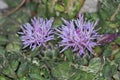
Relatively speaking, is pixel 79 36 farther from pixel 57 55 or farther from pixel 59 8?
pixel 59 8

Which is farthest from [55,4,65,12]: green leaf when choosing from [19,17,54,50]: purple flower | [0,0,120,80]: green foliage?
[19,17,54,50]: purple flower

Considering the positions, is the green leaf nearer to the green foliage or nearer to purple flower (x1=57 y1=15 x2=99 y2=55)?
the green foliage

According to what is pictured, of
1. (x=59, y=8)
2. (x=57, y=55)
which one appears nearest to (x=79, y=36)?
(x=57, y=55)

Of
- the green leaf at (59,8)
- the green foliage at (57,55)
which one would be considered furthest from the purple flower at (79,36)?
the green leaf at (59,8)

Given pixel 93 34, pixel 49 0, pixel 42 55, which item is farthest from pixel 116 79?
pixel 49 0

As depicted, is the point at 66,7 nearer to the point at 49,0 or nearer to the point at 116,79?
the point at 49,0

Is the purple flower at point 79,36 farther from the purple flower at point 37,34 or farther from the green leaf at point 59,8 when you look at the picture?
the green leaf at point 59,8
